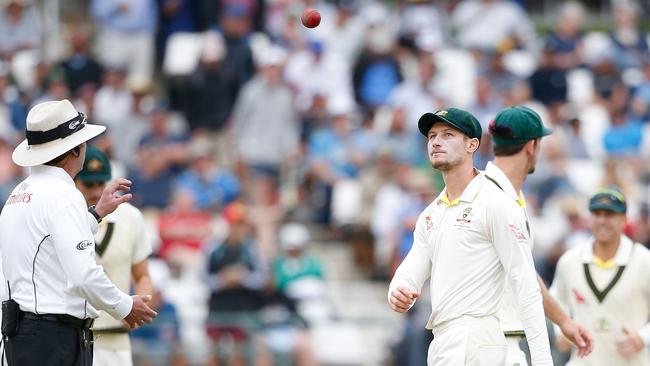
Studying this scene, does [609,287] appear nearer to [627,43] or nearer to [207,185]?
[207,185]

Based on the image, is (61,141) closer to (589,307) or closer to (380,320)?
(589,307)

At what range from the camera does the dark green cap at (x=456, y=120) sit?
30.7 ft

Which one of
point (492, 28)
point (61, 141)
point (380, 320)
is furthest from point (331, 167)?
point (61, 141)

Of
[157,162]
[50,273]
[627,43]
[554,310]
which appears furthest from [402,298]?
[627,43]

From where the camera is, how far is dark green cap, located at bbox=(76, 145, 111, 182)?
11.1 m

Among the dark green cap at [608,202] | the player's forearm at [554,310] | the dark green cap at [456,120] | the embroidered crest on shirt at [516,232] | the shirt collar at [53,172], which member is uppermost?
the dark green cap at [456,120]

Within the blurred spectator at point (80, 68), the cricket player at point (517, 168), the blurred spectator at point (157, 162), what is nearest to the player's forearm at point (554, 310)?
the cricket player at point (517, 168)

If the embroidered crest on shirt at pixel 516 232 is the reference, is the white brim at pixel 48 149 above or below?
above

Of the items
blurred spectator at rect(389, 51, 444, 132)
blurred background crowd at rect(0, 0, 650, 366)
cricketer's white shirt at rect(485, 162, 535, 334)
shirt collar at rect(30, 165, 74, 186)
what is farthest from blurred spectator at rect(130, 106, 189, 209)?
cricketer's white shirt at rect(485, 162, 535, 334)

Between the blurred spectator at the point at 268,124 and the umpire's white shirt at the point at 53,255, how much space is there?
12.3 m

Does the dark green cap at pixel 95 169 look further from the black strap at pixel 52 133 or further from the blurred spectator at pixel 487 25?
the blurred spectator at pixel 487 25

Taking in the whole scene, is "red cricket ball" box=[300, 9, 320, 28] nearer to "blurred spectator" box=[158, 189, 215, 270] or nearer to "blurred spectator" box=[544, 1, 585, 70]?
"blurred spectator" box=[158, 189, 215, 270]

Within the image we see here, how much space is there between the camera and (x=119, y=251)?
11.1 metres

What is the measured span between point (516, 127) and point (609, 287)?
216 centimetres
